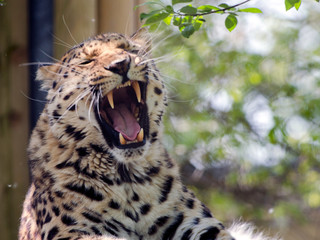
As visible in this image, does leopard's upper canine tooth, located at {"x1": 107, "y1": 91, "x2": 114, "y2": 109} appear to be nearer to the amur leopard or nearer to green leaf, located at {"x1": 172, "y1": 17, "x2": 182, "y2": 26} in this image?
the amur leopard

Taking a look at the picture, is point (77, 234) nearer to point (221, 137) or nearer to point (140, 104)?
point (140, 104)

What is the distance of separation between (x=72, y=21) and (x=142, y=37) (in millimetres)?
318

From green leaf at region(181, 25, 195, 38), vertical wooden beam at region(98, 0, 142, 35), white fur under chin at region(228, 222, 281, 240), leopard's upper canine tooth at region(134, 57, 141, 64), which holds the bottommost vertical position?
white fur under chin at region(228, 222, 281, 240)

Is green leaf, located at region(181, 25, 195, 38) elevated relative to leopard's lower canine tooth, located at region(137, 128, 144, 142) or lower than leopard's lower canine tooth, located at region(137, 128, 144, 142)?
elevated

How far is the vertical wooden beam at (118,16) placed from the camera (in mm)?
2473

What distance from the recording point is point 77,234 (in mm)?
1996

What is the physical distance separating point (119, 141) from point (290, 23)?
3.19m

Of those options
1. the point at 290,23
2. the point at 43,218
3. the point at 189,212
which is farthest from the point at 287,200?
the point at 43,218

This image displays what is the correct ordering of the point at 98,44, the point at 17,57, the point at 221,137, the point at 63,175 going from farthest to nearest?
the point at 221,137 → the point at 17,57 → the point at 98,44 → the point at 63,175

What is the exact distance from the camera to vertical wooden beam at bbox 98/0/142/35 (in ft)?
8.11

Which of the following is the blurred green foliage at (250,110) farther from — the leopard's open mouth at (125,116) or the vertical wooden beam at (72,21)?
the leopard's open mouth at (125,116)

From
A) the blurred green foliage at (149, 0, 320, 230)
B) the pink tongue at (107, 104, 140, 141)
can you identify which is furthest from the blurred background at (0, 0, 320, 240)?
the pink tongue at (107, 104, 140, 141)

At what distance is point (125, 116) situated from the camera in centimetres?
217

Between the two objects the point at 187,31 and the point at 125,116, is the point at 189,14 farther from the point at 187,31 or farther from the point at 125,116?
the point at 125,116
